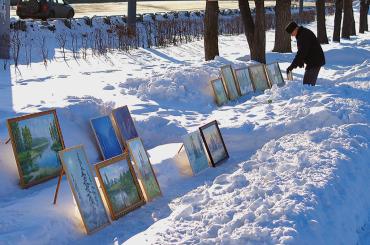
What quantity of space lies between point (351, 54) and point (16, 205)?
13784 mm

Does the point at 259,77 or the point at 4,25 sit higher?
the point at 4,25

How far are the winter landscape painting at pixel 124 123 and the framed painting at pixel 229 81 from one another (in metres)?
3.18

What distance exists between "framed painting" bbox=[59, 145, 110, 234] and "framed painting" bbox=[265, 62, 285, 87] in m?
6.98

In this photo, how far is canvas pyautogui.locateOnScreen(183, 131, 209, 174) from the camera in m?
6.37

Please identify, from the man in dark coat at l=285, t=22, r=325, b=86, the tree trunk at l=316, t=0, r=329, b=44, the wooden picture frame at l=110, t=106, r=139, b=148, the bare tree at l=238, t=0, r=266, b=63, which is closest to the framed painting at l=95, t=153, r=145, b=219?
the wooden picture frame at l=110, t=106, r=139, b=148

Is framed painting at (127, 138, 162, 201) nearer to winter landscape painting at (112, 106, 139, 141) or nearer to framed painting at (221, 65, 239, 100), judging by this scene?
winter landscape painting at (112, 106, 139, 141)

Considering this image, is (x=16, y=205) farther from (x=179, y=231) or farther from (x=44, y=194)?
(x=179, y=231)

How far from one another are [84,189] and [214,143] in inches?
87.4

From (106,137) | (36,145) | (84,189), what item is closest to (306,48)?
(106,137)

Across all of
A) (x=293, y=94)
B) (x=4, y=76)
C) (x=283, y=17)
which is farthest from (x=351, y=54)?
(x=4, y=76)

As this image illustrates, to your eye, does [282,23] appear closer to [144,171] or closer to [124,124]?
[124,124]

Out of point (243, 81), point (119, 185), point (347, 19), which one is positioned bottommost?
point (119, 185)

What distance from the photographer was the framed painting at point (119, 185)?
16.9 feet

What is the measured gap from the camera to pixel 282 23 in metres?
17.0
